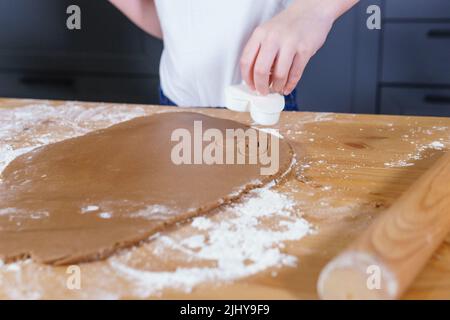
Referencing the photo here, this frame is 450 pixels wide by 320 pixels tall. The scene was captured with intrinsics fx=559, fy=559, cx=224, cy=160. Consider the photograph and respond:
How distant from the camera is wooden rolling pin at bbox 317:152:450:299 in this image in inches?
18.1

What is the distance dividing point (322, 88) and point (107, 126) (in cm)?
93

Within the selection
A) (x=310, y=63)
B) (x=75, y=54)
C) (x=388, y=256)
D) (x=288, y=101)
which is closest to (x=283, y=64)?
(x=288, y=101)

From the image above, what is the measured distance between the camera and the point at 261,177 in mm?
740

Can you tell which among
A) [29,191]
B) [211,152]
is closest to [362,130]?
[211,152]

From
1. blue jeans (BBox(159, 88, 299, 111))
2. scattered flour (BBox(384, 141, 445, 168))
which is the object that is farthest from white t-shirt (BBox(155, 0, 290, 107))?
scattered flour (BBox(384, 141, 445, 168))

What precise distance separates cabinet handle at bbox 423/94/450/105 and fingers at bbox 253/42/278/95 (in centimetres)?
96

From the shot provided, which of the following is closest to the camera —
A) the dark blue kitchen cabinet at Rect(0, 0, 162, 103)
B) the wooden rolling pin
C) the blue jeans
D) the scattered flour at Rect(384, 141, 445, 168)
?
the wooden rolling pin

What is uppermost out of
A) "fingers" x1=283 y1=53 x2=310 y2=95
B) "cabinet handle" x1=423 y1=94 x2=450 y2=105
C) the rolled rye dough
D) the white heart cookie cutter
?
"fingers" x1=283 y1=53 x2=310 y2=95

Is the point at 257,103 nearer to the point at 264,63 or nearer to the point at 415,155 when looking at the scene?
the point at 264,63

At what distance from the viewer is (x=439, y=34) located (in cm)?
161

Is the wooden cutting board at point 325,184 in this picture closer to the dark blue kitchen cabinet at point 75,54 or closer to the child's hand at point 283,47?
the child's hand at point 283,47

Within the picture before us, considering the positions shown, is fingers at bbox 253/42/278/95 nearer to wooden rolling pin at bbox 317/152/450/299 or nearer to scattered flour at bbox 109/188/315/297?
scattered flour at bbox 109/188/315/297

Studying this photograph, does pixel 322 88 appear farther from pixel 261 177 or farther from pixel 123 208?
pixel 123 208

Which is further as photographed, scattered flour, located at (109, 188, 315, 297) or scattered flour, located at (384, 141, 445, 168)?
scattered flour, located at (384, 141, 445, 168)
